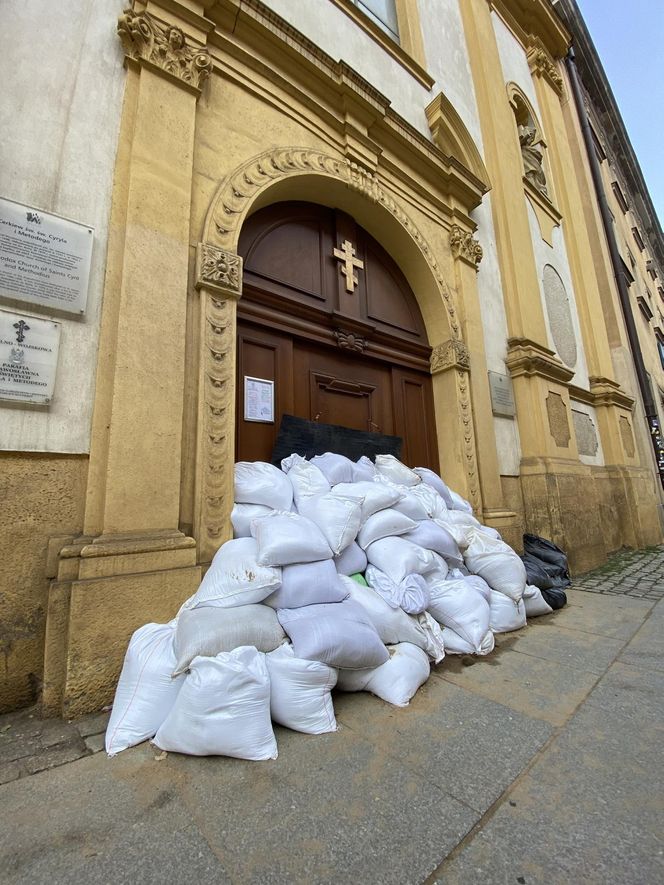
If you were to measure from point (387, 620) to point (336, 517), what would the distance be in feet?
1.90

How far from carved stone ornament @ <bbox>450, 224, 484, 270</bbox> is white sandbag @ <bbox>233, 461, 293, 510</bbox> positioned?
12.1 ft

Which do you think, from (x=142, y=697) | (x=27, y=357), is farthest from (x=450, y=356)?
(x=142, y=697)

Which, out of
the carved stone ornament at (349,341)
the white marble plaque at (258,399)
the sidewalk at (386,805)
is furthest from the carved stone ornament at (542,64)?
the sidewalk at (386,805)

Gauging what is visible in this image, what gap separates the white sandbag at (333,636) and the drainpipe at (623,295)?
8.71 meters

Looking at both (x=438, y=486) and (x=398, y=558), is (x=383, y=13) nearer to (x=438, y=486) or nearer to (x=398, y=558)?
(x=438, y=486)

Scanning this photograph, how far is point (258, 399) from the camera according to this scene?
9.67 ft

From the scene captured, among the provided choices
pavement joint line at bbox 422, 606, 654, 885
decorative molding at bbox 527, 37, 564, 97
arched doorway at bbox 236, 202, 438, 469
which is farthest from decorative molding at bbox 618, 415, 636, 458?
decorative molding at bbox 527, 37, 564, 97

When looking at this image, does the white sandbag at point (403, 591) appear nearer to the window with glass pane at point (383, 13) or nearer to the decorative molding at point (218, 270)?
the decorative molding at point (218, 270)

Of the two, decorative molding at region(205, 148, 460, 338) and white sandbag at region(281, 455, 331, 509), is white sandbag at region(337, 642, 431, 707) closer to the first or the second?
white sandbag at region(281, 455, 331, 509)

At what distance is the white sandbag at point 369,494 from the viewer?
2420 millimetres

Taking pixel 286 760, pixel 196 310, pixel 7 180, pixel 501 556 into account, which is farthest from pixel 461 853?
pixel 7 180

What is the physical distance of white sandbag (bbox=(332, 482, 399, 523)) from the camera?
2420 mm

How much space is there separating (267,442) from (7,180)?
77.5 inches

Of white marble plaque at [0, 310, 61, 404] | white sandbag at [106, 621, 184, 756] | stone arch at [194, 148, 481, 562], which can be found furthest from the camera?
stone arch at [194, 148, 481, 562]
